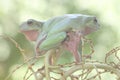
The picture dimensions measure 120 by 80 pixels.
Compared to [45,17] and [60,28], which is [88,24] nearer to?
[60,28]

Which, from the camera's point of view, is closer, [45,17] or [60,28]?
[60,28]

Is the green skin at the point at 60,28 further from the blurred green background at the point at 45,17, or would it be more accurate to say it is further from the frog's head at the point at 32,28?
the blurred green background at the point at 45,17

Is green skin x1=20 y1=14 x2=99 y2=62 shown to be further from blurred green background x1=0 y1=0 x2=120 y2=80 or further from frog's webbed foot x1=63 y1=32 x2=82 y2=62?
blurred green background x1=0 y1=0 x2=120 y2=80

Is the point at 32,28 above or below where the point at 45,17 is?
above

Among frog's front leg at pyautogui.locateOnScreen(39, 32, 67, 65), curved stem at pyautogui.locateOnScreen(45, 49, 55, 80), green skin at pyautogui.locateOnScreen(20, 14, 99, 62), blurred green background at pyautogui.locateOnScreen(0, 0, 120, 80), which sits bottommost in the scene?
blurred green background at pyautogui.locateOnScreen(0, 0, 120, 80)

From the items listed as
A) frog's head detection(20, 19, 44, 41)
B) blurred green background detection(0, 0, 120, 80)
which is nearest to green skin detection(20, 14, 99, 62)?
frog's head detection(20, 19, 44, 41)

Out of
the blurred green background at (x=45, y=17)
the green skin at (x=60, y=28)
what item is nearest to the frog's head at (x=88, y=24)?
the green skin at (x=60, y=28)

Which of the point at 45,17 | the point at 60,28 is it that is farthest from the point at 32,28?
the point at 45,17
